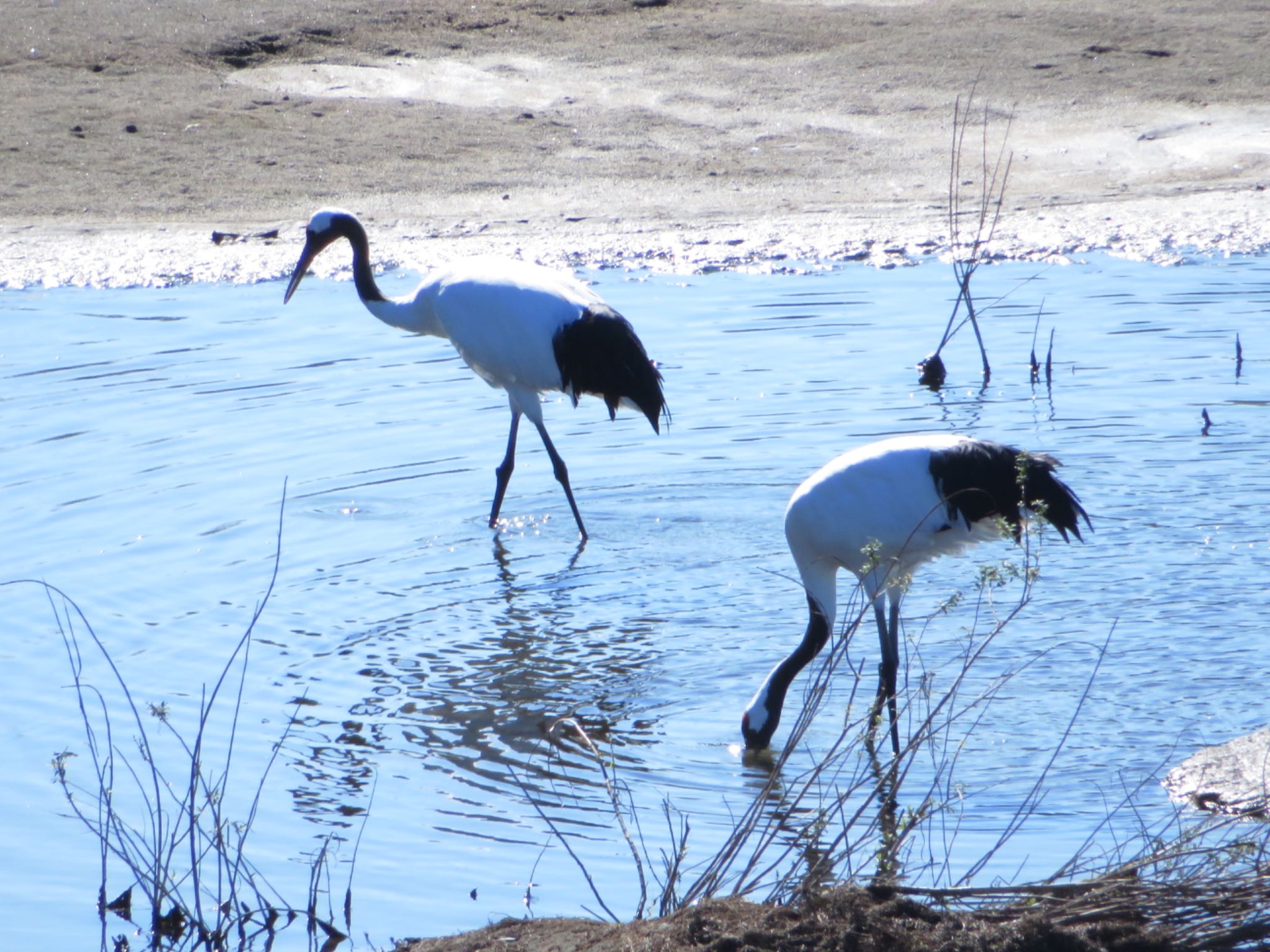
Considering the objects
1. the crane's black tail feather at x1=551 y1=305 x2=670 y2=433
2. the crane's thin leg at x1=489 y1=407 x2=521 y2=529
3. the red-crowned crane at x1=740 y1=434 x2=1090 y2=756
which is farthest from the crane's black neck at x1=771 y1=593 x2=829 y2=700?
the crane's thin leg at x1=489 y1=407 x2=521 y2=529

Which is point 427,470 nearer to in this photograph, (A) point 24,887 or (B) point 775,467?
(B) point 775,467

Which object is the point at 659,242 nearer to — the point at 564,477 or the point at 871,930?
the point at 564,477

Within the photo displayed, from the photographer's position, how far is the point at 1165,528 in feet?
22.2

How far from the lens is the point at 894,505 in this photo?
19.1 feet

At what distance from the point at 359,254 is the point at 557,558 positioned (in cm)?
253

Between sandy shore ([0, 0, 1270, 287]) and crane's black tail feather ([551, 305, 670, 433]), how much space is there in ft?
11.0

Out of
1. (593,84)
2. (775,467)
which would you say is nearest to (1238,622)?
(775,467)

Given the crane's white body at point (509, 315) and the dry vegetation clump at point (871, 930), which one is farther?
the crane's white body at point (509, 315)

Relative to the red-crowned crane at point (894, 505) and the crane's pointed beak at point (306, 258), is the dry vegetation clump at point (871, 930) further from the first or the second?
the crane's pointed beak at point (306, 258)

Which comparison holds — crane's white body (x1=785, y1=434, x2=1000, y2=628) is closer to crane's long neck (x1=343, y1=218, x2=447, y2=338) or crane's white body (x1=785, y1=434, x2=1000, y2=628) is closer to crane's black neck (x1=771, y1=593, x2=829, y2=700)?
crane's black neck (x1=771, y1=593, x2=829, y2=700)

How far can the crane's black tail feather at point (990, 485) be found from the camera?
5.77 metres

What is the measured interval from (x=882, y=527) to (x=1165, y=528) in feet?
5.24

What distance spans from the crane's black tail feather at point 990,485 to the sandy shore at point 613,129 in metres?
5.30

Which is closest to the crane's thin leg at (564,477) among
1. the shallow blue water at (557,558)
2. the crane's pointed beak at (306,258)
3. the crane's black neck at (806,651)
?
the shallow blue water at (557,558)
